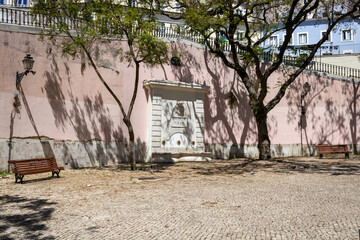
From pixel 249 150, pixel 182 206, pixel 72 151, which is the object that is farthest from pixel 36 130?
pixel 249 150

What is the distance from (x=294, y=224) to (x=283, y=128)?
46.8 feet

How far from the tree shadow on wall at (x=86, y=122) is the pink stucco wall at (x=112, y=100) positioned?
0.12ft

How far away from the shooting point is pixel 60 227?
16.9 ft

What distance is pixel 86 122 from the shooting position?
1341cm

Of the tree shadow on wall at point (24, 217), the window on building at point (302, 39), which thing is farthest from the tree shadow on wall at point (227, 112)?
the window on building at point (302, 39)

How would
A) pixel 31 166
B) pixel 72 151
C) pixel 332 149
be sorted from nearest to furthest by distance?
pixel 31 166 → pixel 72 151 → pixel 332 149

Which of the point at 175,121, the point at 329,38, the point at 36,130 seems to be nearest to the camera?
the point at 36,130

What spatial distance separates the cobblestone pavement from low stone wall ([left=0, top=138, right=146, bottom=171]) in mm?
1797

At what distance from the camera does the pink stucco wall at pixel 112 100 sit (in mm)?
12234

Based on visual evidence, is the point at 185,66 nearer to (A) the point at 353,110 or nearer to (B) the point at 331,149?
(B) the point at 331,149

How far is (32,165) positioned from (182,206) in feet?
18.6

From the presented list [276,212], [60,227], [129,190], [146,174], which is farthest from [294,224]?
[146,174]

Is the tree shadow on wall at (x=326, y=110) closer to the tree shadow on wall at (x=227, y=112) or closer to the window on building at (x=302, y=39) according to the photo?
the tree shadow on wall at (x=227, y=112)

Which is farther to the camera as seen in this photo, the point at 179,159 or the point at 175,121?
the point at 175,121
